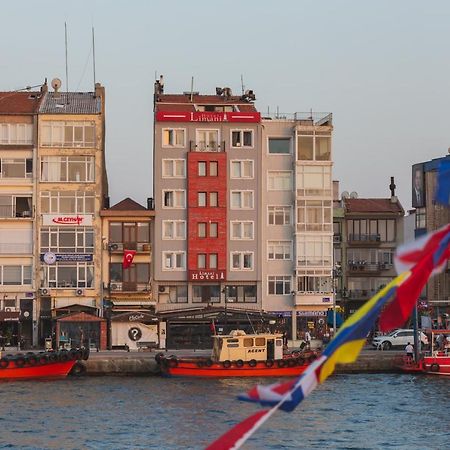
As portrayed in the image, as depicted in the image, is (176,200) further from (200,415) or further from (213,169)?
(200,415)

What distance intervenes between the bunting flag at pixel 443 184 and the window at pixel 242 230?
254 feet

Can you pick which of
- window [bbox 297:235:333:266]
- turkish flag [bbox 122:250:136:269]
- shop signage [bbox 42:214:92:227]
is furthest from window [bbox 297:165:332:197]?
shop signage [bbox 42:214:92:227]

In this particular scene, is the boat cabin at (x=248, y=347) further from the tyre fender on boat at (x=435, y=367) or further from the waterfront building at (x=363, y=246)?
the waterfront building at (x=363, y=246)

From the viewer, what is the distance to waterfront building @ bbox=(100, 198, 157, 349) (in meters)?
80.1

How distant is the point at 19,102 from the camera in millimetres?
85938

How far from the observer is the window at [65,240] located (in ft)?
270

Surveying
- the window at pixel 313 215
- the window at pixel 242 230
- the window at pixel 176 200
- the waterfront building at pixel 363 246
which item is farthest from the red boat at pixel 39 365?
the waterfront building at pixel 363 246

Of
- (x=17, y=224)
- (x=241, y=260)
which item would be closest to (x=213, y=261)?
(x=241, y=260)

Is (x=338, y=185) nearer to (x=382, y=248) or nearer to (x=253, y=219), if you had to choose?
(x=382, y=248)

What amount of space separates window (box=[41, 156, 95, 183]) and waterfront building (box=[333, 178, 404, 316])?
81.1 feet

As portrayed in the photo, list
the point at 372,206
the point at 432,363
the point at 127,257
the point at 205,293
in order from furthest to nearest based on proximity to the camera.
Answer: the point at 372,206
the point at 205,293
the point at 127,257
the point at 432,363

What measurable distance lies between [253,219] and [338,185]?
855 inches

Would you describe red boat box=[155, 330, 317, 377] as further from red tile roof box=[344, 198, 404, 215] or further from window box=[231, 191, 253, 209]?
red tile roof box=[344, 198, 404, 215]

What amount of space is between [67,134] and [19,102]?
5191 mm
